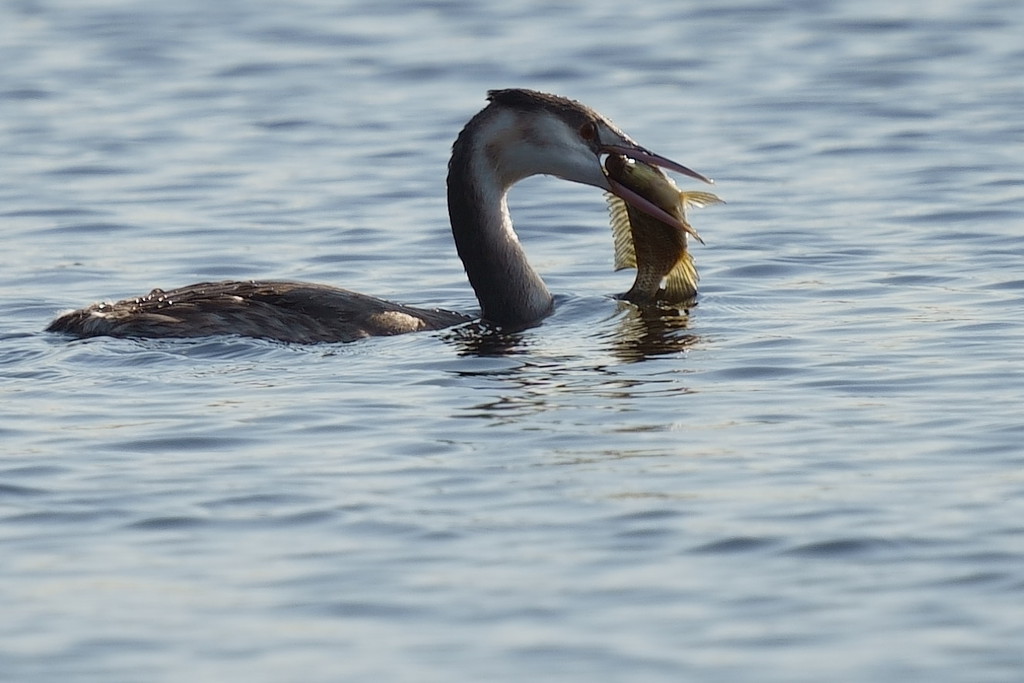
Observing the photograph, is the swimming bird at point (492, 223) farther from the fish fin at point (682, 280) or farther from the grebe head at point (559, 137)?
the fish fin at point (682, 280)

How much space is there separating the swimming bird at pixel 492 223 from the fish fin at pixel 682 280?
1.58 ft

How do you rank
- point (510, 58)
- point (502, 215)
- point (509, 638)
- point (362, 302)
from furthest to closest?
point (510, 58) < point (502, 215) < point (362, 302) < point (509, 638)

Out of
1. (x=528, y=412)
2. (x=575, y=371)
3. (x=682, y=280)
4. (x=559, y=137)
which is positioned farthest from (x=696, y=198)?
(x=528, y=412)

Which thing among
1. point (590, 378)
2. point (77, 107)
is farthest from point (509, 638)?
point (77, 107)

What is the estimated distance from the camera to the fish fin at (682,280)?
12.7 metres

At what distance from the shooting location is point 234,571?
770 centimetres

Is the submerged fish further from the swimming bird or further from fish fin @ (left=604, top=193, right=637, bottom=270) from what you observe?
the swimming bird

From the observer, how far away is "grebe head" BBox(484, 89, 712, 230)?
12.1 meters

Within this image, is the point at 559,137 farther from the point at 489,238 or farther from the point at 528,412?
the point at 528,412

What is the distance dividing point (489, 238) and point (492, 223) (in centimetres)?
8

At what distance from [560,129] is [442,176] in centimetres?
544

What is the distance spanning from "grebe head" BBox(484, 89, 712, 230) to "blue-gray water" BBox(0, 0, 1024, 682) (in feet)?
2.67

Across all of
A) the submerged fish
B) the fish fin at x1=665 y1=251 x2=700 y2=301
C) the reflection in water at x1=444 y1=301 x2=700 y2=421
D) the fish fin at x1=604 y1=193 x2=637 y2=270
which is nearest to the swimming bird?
the submerged fish

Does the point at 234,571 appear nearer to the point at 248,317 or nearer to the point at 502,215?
the point at 248,317
